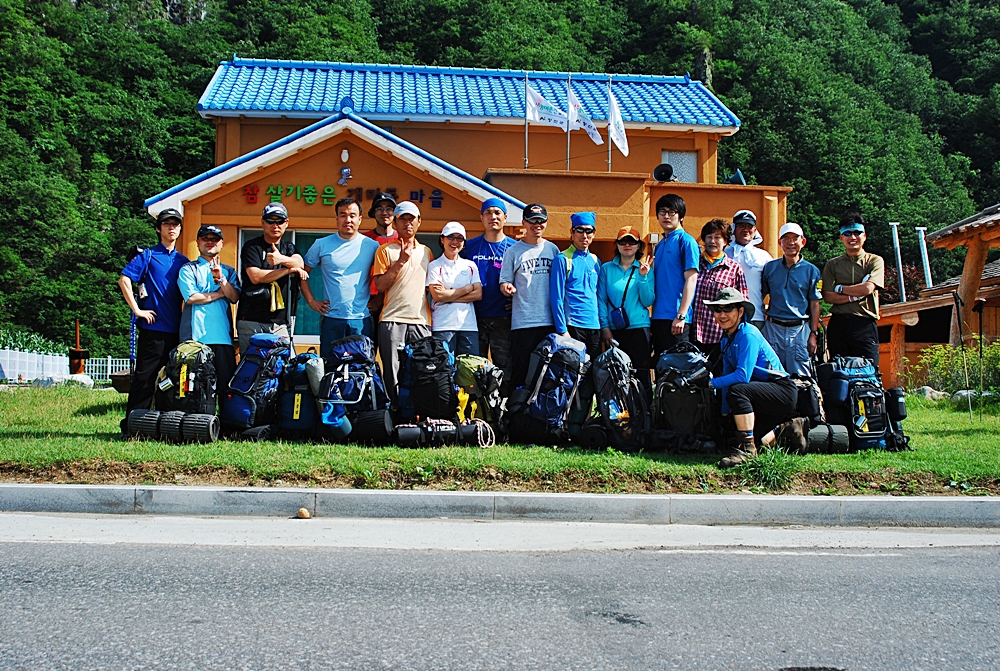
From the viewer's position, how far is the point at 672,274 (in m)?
8.58

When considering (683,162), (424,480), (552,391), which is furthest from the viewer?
(683,162)

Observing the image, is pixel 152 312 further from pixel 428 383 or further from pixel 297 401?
pixel 428 383

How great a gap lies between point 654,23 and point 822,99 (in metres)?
10.3

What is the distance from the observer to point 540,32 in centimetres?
4612

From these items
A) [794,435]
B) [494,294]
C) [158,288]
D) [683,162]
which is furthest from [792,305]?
[683,162]

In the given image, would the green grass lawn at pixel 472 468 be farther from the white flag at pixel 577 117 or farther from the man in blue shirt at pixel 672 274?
the white flag at pixel 577 117

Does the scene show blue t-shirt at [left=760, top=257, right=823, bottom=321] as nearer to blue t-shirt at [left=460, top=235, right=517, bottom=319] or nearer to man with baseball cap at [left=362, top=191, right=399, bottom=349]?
blue t-shirt at [left=460, top=235, right=517, bottom=319]

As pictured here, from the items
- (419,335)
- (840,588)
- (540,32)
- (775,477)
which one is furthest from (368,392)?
(540,32)

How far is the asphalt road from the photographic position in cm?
357

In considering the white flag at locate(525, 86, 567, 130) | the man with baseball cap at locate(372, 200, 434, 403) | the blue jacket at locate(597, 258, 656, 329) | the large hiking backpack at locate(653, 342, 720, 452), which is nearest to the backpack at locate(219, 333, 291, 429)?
the man with baseball cap at locate(372, 200, 434, 403)

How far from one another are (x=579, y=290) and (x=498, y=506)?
2671 millimetres

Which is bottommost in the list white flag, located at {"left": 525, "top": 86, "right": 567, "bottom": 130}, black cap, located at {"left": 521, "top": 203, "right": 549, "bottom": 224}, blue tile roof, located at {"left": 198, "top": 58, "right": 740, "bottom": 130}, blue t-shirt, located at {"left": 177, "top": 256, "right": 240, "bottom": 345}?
blue t-shirt, located at {"left": 177, "top": 256, "right": 240, "bottom": 345}

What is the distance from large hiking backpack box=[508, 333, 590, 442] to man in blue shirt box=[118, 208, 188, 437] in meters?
3.25

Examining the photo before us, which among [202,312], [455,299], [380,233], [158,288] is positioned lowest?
[202,312]
